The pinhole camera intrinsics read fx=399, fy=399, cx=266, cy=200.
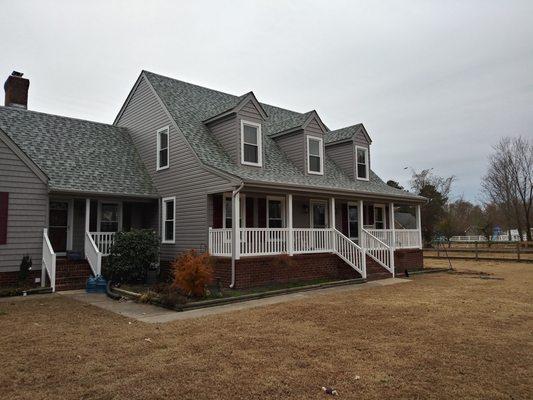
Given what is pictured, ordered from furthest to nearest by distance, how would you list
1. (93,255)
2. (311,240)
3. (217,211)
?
1. (311,240)
2. (217,211)
3. (93,255)

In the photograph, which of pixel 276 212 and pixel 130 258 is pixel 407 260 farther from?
pixel 130 258

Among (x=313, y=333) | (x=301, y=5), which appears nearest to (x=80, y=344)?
(x=313, y=333)

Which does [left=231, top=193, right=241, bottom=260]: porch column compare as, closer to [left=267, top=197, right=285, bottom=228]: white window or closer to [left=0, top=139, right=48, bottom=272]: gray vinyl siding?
[left=267, top=197, right=285, bottom=228]: white window

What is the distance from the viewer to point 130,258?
44.0 ft

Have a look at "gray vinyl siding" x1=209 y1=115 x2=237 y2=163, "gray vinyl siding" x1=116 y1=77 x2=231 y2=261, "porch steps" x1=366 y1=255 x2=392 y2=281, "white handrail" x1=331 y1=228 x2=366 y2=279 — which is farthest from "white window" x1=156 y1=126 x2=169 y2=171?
"porch steps" x1=366 y1=255 x2=392 y2=281

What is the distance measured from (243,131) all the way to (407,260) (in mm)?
9916

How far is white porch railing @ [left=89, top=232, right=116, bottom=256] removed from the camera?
14547 mm

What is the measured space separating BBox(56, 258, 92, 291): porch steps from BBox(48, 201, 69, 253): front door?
75 cm

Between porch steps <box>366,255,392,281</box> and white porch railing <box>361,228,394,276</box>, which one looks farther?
white porch railing <box>361,228,394,276</box>

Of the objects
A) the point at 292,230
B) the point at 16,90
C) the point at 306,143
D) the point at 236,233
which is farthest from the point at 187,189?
the point at 16,90

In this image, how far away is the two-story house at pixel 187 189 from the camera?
42.4ft

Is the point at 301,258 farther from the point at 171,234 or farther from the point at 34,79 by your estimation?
the point at 34,79

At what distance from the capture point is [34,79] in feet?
62.2

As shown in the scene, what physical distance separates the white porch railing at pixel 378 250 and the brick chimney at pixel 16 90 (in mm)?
15863
